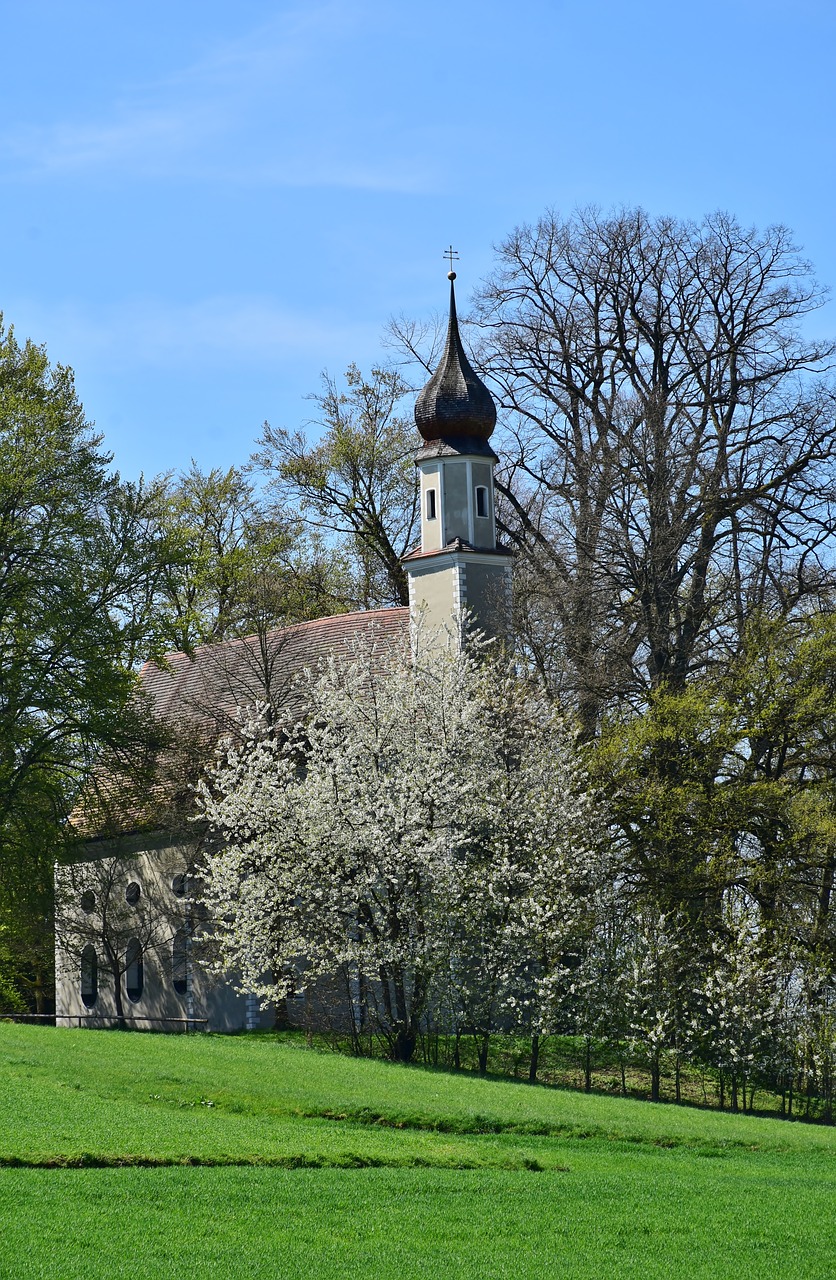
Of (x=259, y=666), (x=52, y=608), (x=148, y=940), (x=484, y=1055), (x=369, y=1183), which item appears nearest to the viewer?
(x=369, y=1183)

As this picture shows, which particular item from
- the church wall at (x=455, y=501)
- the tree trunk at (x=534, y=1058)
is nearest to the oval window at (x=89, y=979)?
the church wall at (x=455, y=501)

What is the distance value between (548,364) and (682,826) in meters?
14.2

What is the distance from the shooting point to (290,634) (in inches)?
1582

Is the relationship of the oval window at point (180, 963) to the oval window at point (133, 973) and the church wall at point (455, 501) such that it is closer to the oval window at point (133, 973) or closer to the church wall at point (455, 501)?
the oval window at point (133, 973)

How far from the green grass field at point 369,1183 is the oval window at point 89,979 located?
23003 mm

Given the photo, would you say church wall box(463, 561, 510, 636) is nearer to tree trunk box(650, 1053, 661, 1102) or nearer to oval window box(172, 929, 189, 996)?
oval window box(172, 929, 189, 996)

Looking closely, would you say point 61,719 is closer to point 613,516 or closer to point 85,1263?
point 613,516

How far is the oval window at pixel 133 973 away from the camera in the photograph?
42.5 meters

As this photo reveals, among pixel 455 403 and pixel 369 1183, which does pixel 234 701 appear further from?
pixel 369 1183

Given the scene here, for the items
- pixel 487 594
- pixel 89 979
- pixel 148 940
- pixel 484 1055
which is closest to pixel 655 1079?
pixel 484 1055

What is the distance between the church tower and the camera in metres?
37.1

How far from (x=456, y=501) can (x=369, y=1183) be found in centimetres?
2498

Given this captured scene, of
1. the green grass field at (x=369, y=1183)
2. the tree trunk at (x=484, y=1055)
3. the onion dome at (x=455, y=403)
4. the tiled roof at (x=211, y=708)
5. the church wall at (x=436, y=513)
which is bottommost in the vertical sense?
the tree trunk at (x=484, y=1055)

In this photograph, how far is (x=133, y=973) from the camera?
4300 centimetres
